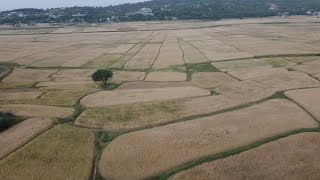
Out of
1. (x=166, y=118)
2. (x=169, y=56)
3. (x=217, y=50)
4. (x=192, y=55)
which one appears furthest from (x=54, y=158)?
(x=217, y=50)

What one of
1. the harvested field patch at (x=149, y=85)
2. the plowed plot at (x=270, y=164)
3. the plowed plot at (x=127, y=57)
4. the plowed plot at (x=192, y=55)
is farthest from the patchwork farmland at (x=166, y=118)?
the plowed plot at (x=127, y=57)

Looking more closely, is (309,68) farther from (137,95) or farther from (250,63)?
(137,95)

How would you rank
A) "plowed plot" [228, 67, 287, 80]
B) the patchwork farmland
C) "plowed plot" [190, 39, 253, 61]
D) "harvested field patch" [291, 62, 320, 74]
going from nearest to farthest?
1. the patchwork farmland
2. "plowed plot" [228, 67, 287, 80]
3. "harvested field patch" [291, 62, 320, 74]
4. "plowed plot" [190, 39, 253, 61]

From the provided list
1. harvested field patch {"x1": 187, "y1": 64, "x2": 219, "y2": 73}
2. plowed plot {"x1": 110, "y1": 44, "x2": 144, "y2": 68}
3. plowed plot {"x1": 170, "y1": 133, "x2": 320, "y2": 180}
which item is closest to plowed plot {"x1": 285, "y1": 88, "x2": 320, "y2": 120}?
plowed plot {"x1": 170, "y1": 133, "x2": 320, "y2": 180}

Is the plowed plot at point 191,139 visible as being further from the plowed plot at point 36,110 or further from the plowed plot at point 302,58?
the plowed plot at point 302,58

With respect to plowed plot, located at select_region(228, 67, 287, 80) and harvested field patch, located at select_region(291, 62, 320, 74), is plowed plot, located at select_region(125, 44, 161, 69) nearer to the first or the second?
plowed plot, located at select_region(228, 67, 287, 80)

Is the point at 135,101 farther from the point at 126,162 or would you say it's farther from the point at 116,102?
the point at 126,162

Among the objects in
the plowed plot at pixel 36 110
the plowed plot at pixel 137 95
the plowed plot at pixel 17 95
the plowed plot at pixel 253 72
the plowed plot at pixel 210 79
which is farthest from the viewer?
the plowed plot at pixel 253 72
